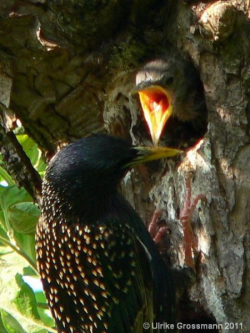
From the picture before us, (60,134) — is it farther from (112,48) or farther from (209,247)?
(209,247)

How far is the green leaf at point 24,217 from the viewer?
4.02m

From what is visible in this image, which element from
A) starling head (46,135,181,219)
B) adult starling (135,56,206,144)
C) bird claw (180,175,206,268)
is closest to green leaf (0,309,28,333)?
starling head (46,135,181,219)

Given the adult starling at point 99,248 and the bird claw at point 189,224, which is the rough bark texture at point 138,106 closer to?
the bird claw at point 189,224

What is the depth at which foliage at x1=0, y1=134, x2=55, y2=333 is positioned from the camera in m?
3.92

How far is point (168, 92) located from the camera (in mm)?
4285

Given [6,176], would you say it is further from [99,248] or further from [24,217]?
[99,248]

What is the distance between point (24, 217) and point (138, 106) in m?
0.77

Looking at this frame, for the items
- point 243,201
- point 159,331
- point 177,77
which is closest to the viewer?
point 243,201

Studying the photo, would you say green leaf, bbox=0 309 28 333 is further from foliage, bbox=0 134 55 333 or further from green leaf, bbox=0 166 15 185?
green leaf, bbox=0 166 15 185

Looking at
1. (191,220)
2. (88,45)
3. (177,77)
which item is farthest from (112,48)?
(191,220)

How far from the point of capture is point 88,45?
157 inches

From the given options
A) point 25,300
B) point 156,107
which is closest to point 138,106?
point 156,107

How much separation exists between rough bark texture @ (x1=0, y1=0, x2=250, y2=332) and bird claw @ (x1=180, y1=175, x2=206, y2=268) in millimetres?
33

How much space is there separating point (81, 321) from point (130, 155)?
763mm
